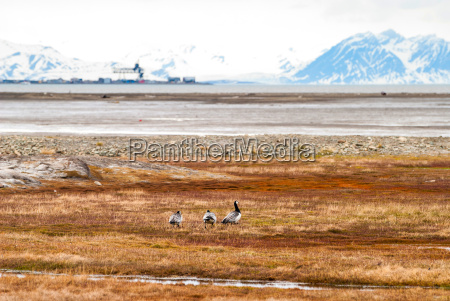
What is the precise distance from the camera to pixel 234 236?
24.8 metres

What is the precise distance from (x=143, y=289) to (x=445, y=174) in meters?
39.5

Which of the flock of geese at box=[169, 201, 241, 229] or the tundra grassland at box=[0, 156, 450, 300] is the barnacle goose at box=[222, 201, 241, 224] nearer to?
the flock of geese at box=[169, 201, 241, 229]

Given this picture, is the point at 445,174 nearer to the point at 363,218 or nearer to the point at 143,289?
the point at 363,218

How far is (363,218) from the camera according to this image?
2934 centimetres

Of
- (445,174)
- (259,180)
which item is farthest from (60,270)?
(445,174)

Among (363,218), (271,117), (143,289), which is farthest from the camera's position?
(271,117)

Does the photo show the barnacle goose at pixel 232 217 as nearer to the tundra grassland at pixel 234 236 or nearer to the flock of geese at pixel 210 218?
the flock of geese at pixel 210 218

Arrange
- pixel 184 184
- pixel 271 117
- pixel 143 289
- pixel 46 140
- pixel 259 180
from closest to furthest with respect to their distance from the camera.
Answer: pixel 143 289 → pixel 184 184 → pixel 259 180 → pixel 46 140 → pixel 271 117

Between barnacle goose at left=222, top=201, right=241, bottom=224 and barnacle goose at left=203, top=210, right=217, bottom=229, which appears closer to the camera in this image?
barnacle goose at left=203, top=210, right=217, bottom=229

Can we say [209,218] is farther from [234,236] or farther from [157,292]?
[157,292]

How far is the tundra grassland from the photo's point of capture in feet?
58.4

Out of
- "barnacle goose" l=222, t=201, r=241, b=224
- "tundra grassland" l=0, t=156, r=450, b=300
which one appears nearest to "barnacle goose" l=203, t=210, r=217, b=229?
"tundra grassland" l=0, t=156, r=450, b=300

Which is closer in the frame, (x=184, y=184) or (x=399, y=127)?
(x=184, y=184)

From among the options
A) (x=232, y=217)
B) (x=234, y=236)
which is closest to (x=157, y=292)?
(x=234, y=236)
